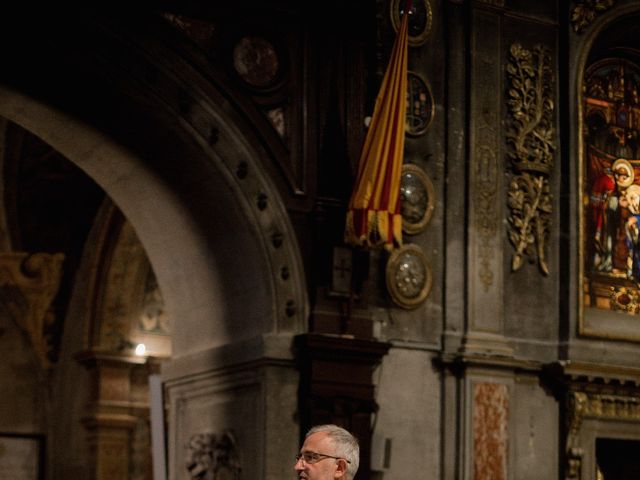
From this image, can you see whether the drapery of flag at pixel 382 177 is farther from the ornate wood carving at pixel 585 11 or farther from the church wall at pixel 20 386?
the church wall at pixel 20 386

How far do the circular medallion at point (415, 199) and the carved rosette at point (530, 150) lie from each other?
2.51 feet

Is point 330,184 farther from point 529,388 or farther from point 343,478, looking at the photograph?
point 343,478

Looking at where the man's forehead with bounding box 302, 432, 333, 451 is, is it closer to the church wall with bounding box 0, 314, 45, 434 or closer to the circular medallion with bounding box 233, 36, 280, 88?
the circular medallion with bounding box 233, 36, 280, 88

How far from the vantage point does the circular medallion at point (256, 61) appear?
35.5ft

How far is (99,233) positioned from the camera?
1537 centimetres

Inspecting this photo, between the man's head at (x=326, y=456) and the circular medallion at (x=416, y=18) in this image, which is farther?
the circular medallion at (x=416, y=18)

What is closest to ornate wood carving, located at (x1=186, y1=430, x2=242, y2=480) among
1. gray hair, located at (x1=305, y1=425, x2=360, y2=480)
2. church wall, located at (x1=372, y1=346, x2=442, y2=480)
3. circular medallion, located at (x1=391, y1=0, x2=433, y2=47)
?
church wall, located at (x1=372, y1=346, x2=442, y2=480)

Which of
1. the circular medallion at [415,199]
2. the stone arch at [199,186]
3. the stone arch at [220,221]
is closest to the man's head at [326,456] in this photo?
the stone arch at [199,186]

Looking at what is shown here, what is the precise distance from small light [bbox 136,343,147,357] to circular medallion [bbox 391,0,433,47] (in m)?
4.89

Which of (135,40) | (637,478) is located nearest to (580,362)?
(637,478)

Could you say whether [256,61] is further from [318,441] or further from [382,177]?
[318,441]

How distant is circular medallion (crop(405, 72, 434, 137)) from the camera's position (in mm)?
11445

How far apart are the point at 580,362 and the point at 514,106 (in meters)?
1.94

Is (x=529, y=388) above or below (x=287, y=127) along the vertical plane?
below
